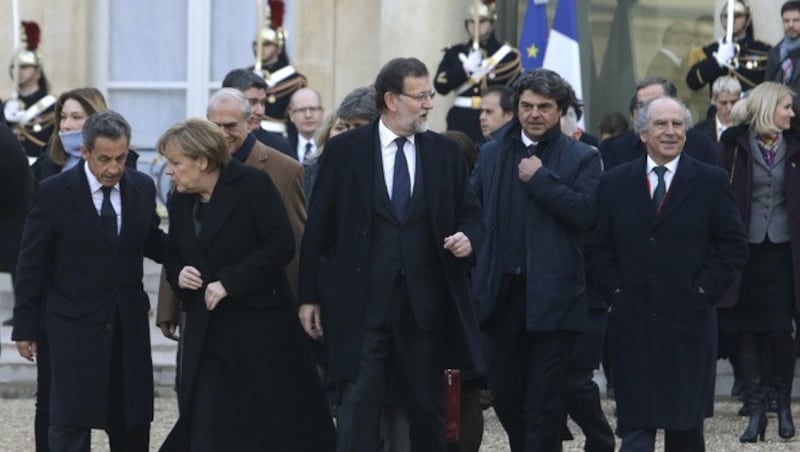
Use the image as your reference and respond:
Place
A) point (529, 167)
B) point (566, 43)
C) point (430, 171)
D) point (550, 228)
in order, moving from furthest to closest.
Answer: point (566, 43), point (550, 228), point (529, 167), point (430, 171)

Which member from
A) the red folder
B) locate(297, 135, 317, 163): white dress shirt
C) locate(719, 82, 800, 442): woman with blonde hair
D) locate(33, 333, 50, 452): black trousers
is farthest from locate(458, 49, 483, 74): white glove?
the red folder

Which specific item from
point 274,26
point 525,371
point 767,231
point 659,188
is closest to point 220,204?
point 525,371

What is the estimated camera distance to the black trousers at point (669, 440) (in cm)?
972

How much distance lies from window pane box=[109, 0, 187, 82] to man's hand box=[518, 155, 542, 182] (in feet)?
28.9

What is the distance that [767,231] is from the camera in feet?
41.1

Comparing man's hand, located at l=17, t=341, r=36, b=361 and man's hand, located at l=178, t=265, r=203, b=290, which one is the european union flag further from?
man's hand, located at l=178, t=265, r=203, b=290

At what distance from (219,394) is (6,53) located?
895cm

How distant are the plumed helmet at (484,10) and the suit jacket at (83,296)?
6.90 metres

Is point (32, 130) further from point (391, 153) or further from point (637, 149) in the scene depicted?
point (391, 153)

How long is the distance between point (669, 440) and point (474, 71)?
6553 mm

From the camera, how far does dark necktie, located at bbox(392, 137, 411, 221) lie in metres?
9.40

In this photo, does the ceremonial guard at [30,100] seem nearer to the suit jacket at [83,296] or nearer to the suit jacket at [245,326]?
the suit jacket at [83,296]

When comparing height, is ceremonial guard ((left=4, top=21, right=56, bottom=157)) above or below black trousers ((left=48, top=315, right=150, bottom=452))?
above

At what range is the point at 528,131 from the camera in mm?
10242
